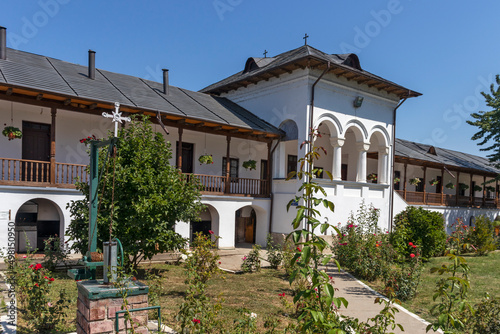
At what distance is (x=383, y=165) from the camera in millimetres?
17875

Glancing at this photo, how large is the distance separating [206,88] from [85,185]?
12.1 meters

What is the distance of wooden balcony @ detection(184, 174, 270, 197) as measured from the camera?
1448cm

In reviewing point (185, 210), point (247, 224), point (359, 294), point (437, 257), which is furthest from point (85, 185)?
point (437, 257)

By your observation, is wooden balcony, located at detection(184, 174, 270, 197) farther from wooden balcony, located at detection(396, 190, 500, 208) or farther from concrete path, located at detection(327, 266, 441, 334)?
wooden balcony, located at detection(396, 190, 500, 208)

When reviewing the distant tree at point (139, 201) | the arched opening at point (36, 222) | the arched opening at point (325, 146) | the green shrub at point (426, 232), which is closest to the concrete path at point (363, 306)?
the distant tree at point (139, 201)

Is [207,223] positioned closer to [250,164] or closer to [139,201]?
[250,164]

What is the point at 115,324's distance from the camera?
3854mm

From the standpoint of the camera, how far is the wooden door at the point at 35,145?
11664 millimetres

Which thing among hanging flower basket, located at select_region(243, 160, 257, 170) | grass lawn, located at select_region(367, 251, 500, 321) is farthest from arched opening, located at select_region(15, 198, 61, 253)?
grass lawn, located at select_region(367, 251, 500, 321)

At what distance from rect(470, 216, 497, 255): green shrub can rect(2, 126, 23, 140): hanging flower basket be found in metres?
17.9

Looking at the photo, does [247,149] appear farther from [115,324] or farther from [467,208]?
[467,208]

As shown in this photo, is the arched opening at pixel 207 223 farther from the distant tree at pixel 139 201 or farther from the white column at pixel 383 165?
the white column at pixel 383 165

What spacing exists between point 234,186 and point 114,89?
19.3 feet

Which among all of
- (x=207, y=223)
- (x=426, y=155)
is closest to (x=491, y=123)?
(x=426, y=155)
